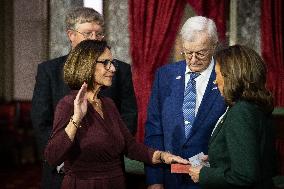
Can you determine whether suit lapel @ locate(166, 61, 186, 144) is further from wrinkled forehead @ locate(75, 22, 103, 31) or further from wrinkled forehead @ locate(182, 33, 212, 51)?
wrinkled forehead @ locate(75, 22, 103, 31)

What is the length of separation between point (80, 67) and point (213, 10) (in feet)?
15.1

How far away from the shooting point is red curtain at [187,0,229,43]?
21.6ft

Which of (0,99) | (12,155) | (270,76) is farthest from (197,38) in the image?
(0,99)

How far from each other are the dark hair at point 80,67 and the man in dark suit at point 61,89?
54cm

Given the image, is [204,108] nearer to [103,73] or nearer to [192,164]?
[192,164]

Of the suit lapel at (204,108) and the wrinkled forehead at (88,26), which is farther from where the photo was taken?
the wrinkled forehead at (88,26)

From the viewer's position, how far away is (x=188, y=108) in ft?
8.97

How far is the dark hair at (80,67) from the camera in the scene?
2.34m

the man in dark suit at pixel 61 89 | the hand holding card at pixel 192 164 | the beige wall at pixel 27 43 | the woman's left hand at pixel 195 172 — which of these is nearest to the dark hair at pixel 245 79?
the woman's left hand at pixel 195 172

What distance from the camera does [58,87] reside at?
9.62 feet

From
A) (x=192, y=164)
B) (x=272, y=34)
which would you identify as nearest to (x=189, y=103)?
(x=192, y=164)

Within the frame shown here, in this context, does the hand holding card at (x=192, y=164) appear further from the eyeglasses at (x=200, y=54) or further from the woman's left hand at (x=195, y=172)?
the eyeglasses at (x=200, y=54)

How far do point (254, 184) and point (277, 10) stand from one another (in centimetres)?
518

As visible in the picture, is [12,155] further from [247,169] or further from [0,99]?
[247,169]
